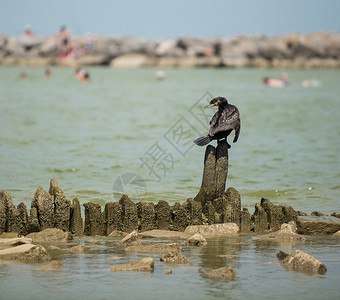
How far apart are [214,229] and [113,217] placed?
189 cm

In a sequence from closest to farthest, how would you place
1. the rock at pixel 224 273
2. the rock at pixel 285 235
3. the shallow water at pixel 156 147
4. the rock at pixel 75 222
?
the rock at pixel 224 273
the rock at pixel 285 235
the rock at pixel 75 222
the shallow water at pixel 156 147

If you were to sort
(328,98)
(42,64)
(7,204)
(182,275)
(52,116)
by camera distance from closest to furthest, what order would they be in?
1. (182,275)
2. (7,204)
3. (52,116)
4. (328,98)
5. (42,64)

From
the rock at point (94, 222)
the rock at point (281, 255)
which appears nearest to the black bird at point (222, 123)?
the rock at point (94, 222)

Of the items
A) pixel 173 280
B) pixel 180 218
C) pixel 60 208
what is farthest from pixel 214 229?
pixel 173 280

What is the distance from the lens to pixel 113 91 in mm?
71750

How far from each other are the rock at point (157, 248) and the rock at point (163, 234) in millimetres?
1206

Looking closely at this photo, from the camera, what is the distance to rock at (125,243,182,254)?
11750mm

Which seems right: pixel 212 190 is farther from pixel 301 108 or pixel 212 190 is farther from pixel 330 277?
pixel 301 108

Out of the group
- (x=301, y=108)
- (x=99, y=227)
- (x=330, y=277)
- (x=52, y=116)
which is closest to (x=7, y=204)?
(x=99, y=227)

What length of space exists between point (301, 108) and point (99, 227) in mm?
41610

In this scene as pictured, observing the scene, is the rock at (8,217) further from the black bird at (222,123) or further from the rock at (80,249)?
the black bird at (222,123)

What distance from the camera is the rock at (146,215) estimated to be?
Answer: 13.5 metres

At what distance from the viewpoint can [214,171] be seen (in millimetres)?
13906

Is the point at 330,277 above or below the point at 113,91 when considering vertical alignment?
below
